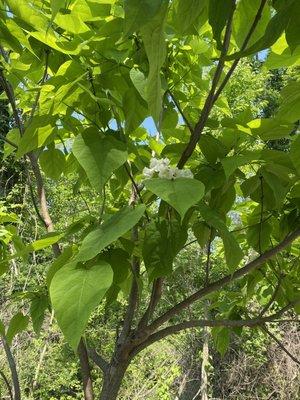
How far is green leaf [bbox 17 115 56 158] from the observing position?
65cm

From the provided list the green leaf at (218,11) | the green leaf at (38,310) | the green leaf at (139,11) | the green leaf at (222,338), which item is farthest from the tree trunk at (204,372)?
the green leaf at (139,11)

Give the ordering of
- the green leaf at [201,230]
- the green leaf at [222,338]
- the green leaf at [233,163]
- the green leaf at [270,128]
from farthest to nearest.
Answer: the green leaf at [222,338]
the green leaf at [201,230]
the green leaf at [270,128]
the green leaf at [233,163]

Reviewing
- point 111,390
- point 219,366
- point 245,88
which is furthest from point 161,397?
point 111,390

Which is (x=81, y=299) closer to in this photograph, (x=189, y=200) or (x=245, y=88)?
(x=189, y=200)

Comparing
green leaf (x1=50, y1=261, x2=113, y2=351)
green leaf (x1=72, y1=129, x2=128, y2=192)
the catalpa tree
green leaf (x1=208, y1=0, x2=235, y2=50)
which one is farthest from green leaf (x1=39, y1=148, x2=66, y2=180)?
green leaf (x1=208, y1=0, x2=235, y2=50)

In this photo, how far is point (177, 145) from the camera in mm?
755

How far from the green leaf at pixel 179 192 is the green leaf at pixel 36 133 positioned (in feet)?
0.68

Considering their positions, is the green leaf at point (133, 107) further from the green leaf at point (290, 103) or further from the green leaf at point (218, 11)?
the green leaf at point (218, 11)

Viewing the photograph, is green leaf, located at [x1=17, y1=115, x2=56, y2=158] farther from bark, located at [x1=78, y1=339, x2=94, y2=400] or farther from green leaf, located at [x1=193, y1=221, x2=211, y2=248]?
bark, located at [x1=78, y1=339, x2=94, y2=400]

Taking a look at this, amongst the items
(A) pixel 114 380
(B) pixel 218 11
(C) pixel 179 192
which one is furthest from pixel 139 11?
(A) pixel 114 380

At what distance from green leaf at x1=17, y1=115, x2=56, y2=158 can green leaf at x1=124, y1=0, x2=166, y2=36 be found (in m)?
0.40

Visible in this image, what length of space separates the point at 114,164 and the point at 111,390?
440 mm

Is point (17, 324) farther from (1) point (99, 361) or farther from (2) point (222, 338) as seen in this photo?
(2) point (222, 338)

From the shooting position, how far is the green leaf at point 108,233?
1.60 ft
